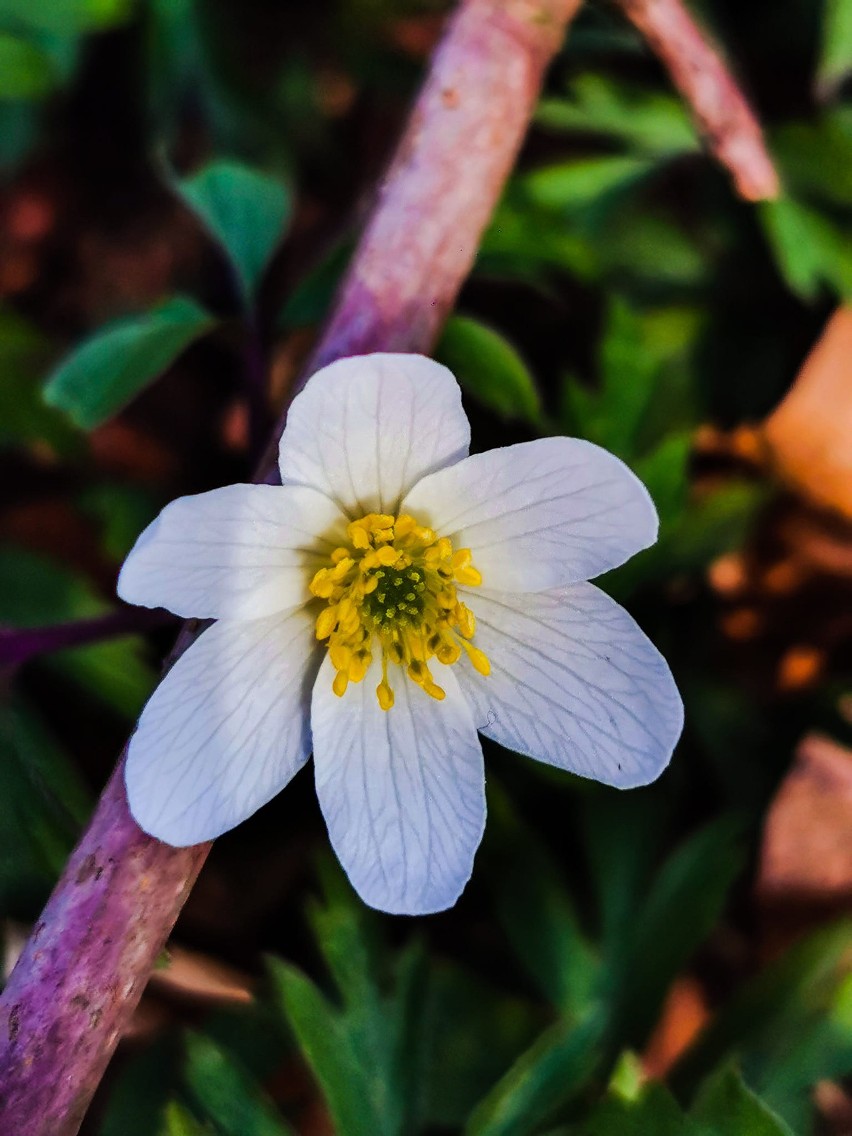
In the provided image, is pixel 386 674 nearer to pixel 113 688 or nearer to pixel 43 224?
pixel 113 688

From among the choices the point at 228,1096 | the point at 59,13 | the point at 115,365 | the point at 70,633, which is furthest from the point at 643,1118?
the point at 59,13

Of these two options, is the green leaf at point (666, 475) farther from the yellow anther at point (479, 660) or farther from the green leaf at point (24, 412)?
the green leaf at point (24, 412)

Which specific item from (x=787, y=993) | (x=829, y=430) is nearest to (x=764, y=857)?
(x=787, y=993)

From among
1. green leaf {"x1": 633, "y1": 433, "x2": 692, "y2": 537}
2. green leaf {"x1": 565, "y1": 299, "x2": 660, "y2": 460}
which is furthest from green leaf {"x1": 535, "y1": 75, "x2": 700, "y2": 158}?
green leaf {"x1": 633, "y1": 433, "x2": 692, "y2": 537}

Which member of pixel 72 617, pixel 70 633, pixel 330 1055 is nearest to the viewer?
pixel 330 1055

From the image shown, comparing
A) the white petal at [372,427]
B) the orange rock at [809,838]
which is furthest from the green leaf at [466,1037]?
the white petal at [372,427]

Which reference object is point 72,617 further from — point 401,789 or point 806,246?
point 806,246
